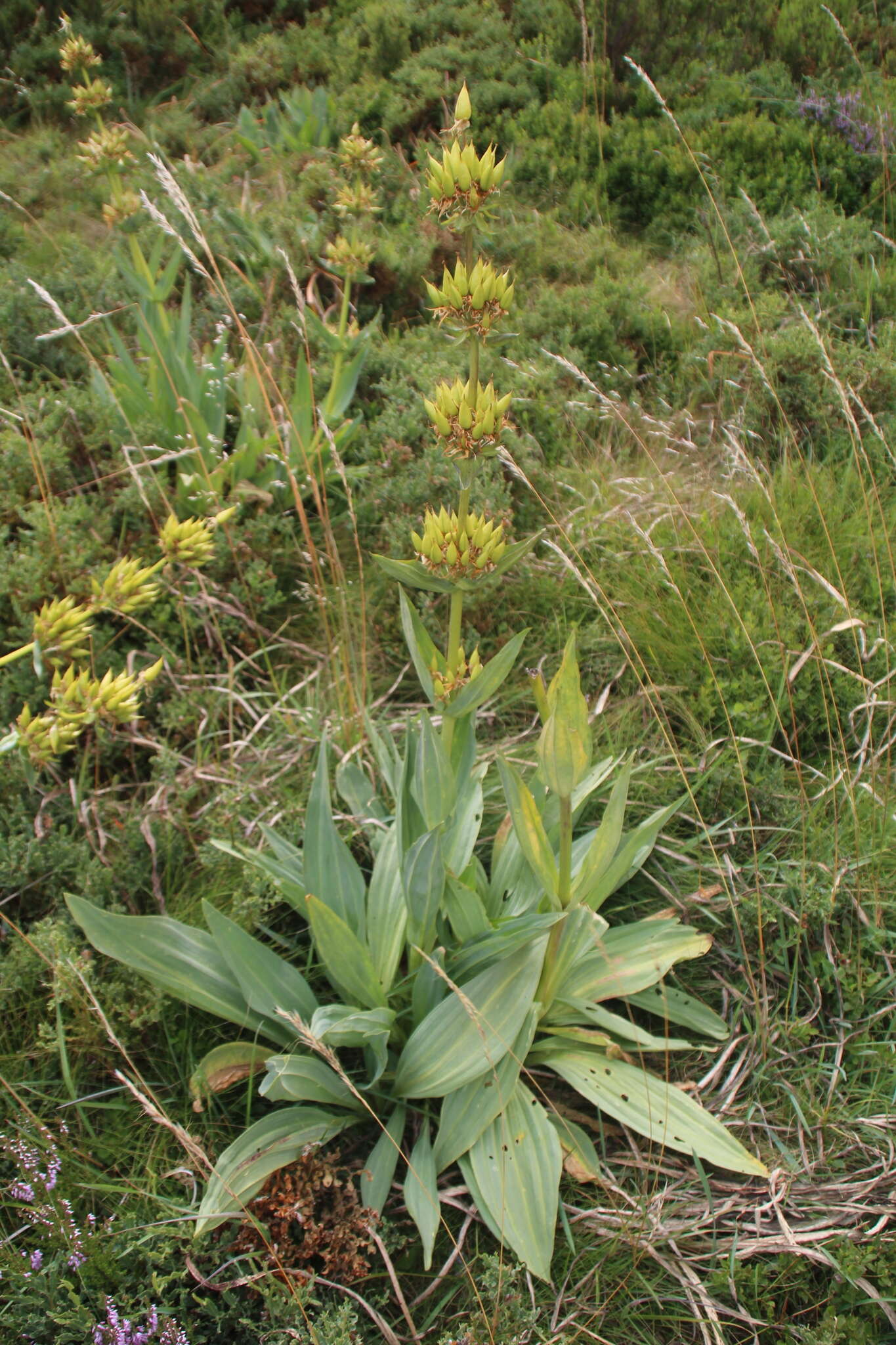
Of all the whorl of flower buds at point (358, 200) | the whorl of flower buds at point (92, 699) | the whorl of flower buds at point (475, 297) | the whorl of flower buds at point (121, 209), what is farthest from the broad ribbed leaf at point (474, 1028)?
the whorl of flower buds at point (121, 209)

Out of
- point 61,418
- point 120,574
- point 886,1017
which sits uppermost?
point 120,574

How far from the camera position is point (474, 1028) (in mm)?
1937

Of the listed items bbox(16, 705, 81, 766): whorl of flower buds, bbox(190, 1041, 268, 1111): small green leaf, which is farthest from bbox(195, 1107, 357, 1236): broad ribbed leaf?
bbox(16, 705, 81, 766): whorl of flower buds

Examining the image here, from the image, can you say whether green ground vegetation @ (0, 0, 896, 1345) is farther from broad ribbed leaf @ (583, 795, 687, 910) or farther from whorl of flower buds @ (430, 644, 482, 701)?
whorl of flower buds @ (430, 644, 482, 701)

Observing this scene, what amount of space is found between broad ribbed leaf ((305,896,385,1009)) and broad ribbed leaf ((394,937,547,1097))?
0.15 m

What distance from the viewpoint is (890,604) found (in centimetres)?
325

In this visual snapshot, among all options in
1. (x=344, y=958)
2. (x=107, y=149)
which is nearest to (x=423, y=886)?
(x=344, y=958)

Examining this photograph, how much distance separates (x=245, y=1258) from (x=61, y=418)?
2973 mm

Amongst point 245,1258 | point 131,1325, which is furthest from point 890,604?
point 131,1325

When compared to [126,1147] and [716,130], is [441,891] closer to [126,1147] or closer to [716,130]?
[126,1147]

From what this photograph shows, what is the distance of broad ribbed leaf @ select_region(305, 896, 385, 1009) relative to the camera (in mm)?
1911

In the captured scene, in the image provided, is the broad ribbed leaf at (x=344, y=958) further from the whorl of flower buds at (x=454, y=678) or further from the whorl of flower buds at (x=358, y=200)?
the whorl of flower buds at (x=358, y=200)

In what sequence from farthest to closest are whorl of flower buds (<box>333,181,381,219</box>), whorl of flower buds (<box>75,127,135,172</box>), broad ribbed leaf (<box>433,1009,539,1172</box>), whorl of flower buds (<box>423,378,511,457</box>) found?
whorl of flower buds (<box>333,181,381,219</box>)
whorl of flower buds (<box>75,127,135,172</box>)
broad ribbed leaf (<box>433,1009,539,1172</box>)
whorl of flower buds (<box>423,378,511,457</box>)

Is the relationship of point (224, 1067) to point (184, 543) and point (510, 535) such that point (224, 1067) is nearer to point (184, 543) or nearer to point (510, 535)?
point (184, 543)
